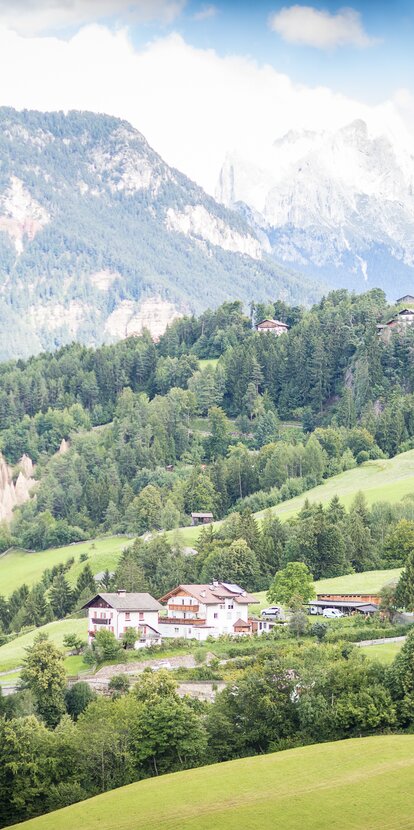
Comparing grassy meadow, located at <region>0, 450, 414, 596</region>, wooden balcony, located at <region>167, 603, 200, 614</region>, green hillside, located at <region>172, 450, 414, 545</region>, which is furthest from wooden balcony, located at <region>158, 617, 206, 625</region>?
green hillside, located at <region>172, 450, 414, 545</region>

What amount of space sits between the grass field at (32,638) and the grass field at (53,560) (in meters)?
15.9

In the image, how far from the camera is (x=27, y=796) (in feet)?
184

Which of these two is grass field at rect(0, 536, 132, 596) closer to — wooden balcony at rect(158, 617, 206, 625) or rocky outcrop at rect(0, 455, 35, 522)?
rocky outcrop at rect(0, 455, 35, 522)

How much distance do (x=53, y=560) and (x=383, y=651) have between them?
61.3 m

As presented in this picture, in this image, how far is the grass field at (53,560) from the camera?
4624 inches

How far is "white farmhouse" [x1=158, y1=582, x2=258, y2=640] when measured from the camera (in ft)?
288

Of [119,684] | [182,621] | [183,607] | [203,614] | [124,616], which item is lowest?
[119,684]

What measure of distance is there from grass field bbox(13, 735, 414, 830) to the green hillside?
A: 5895 cm

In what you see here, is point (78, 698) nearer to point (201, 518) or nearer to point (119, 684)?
point (119, 684)

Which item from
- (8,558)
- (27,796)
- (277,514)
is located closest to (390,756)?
(27,796)

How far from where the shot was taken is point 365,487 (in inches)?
4958

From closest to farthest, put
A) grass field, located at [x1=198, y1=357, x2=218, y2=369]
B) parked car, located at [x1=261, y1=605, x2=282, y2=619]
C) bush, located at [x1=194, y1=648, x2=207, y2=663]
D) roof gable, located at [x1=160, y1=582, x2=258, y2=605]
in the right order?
bush, located at [x1=194, y1=648, x2=207, y2=663] → roof gable, located at [x1=160, y1=582, x2=258, y2=605] → parked car, located at [x1=261, y1=605, x2=282, y2=619] → grass field, located at [x1=198, y1=357, x2=218, y2=369]

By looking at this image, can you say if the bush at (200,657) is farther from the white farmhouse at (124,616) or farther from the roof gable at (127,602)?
the roof gable at (127,602)

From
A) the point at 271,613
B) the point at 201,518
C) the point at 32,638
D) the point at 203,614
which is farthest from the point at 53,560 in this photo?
the point at 271,613
